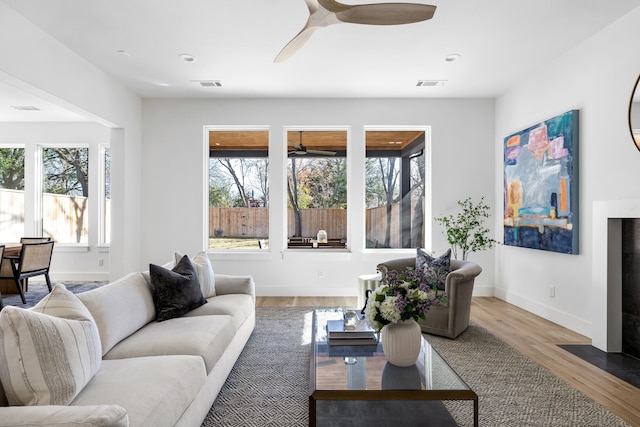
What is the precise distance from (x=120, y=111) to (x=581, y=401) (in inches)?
220

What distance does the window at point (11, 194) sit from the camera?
6.96 metres

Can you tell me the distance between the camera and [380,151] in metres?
5.87

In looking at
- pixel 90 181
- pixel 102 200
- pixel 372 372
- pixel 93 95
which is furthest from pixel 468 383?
pixel 90 181

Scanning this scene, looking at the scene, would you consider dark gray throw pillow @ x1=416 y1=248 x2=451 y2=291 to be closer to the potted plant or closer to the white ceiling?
the potted plant

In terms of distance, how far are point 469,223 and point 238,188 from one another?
3.38 m

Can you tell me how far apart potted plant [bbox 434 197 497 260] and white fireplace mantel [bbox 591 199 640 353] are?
1821 mm

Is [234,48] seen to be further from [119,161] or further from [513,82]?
[513,82]

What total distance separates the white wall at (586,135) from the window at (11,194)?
8180 millimetres

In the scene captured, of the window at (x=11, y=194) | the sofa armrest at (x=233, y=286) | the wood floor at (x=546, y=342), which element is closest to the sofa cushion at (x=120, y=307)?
the sofa armrest at (x=233, y=286)

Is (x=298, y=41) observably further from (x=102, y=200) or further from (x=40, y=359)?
(x=102, y=200)

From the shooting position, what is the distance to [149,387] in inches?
65.6

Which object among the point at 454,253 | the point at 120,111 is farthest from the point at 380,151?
the point at 120,111

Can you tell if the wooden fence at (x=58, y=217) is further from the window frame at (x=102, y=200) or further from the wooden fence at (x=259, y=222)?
the wooden fence at (x=259, y=222)

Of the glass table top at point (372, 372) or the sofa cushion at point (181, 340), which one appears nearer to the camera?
the glass table top at point (372, 372)
